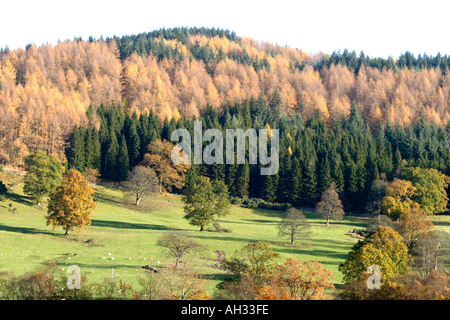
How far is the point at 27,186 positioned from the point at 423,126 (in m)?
158

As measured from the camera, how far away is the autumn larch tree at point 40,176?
90250mm

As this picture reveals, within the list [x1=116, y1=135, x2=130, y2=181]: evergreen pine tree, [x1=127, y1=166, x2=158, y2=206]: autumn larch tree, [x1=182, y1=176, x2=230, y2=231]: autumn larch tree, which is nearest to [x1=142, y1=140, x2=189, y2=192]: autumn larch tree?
[x1=116, y1=135, x2=130, y2=181]: evergreen pine tree

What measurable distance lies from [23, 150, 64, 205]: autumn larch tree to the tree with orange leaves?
6127 centimetres

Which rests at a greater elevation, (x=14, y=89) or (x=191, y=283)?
(x=14, y=89)

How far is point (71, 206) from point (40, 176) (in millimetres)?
25700

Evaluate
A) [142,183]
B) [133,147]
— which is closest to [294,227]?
[142,183]

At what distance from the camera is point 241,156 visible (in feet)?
467

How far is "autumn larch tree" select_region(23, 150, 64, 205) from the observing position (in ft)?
296

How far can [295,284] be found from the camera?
42281mm

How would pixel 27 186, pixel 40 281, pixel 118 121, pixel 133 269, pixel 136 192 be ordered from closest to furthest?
pixel 40 281
pixel 133 269
pixel 27 186
pixel 136 192
pixel 118 121

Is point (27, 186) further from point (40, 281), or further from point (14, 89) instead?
point (14, 89)

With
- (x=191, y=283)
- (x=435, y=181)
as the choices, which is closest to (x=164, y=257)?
(x=191, y=283)

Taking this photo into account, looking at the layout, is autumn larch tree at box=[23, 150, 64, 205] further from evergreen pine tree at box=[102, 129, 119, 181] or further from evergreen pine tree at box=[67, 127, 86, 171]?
evergreen pine tree at box=[102, 129, 119, 181]

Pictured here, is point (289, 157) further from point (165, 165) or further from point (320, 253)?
point (320, 253)
